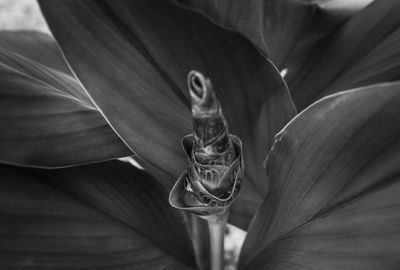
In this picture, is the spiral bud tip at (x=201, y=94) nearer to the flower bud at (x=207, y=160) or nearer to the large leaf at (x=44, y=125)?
the flower bud at (x=207, y=160)

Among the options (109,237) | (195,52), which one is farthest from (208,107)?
(109,237)

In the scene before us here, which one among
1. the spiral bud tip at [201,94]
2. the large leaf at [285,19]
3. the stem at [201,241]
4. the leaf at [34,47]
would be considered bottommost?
the stem at [201,241]

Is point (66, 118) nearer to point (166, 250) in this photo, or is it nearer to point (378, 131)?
point (166, 250)

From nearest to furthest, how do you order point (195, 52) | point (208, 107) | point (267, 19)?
point (208, 107) → point (195, 52) → point (267, 19)

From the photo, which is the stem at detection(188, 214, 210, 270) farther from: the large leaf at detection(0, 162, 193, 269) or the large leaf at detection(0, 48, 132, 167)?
the large leaf at detection(0, 48, 132, 167)

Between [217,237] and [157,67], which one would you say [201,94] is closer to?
[157,67]

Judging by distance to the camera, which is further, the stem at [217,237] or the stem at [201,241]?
the stem at [201,241]

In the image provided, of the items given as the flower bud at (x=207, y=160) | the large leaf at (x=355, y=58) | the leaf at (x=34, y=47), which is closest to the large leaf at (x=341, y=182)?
the flower bud at (x=207, y=160)
